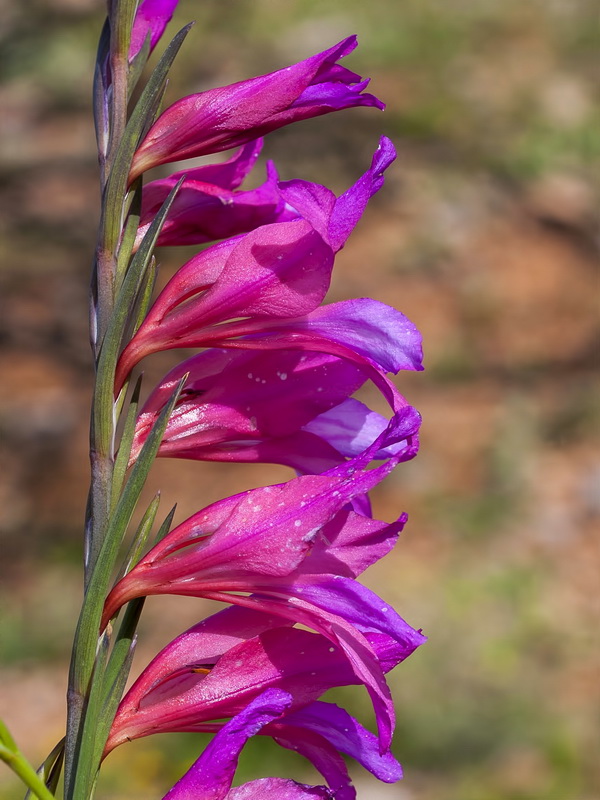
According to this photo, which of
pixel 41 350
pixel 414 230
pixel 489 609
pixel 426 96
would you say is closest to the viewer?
pixel 489 609

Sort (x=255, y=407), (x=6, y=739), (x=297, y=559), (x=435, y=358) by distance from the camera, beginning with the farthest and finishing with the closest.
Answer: (x=435, y=358)
(x=255, y=407)
(x=297, y=559)
(x=6, y=739)

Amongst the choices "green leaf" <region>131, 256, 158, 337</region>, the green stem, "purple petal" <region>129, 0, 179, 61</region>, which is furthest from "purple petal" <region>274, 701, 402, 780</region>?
"purple petal" <region>129, 0, 179, 61</region>

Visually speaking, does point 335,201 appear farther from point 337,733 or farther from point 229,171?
point 337,733

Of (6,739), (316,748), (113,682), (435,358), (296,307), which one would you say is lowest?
(435,358)

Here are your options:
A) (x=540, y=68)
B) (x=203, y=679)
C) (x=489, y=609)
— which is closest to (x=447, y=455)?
(x=489, y=609)

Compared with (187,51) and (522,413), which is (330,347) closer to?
(522,413)

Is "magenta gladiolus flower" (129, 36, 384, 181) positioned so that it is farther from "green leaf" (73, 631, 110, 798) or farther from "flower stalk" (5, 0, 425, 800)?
"green leaf" (73, 631, 110, 798)

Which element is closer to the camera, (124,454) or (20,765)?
(20,765)

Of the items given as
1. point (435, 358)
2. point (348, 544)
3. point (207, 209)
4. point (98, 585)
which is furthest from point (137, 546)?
point (435, 358)
